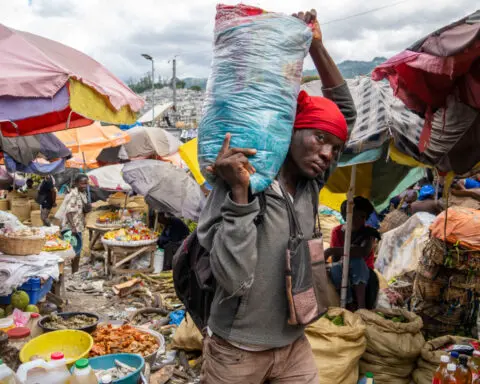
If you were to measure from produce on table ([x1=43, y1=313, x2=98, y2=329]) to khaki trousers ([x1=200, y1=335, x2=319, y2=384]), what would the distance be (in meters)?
2.77

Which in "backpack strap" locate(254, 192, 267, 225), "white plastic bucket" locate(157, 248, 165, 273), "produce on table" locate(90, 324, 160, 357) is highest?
"backpack strap" locate(254, 192, 267, 225)

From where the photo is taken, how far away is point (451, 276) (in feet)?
15.2

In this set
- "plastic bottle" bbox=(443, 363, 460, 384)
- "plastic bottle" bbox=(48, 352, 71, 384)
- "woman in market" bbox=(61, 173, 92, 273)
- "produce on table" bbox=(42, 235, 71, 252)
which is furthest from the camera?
"woman in market" bbox=(61, 173, 92, 273)

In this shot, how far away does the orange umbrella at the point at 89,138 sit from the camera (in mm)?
10430

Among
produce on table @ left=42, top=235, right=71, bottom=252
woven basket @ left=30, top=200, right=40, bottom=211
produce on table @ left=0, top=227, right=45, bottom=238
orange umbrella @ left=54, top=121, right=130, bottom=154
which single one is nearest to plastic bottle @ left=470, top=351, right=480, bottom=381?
produce on table @ left=0, top=227, right=45, bottom=238

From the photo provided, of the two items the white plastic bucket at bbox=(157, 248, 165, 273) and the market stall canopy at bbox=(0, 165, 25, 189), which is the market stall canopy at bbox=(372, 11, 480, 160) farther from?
the market stall canopy at bbox=(0, 165, 25, 189)

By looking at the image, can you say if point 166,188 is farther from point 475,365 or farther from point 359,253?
point 475,365

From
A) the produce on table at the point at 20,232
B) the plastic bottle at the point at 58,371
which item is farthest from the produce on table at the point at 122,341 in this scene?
the plastic bottle at the point at 58,371

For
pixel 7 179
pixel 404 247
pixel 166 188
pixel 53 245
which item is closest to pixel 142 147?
pixel 7 179

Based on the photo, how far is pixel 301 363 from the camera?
1998 mm

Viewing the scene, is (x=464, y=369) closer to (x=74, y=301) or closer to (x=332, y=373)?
(x=332, y=373)

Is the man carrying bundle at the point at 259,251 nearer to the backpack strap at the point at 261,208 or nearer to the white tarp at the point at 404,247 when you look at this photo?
the backpack strap at the point at 261,208

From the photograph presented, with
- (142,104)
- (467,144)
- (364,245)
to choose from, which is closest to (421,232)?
(364,245)

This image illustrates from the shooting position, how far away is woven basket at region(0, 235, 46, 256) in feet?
15.6
